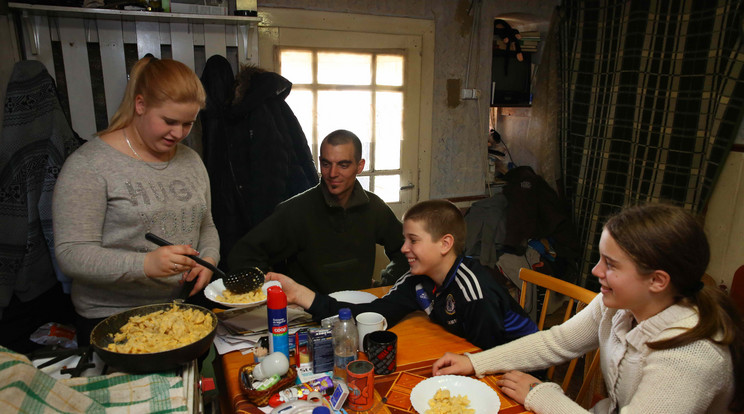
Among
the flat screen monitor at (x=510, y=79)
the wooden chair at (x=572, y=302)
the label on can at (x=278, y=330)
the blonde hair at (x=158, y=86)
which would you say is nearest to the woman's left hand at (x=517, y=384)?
the wooden chair at (x=572, y=302)

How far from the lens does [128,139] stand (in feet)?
5.14

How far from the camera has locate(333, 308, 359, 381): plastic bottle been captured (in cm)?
132

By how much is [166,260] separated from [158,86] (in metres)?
0.55

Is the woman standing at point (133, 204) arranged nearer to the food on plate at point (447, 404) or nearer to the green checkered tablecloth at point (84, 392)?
the green checkered tablecloth at point (84, 392)

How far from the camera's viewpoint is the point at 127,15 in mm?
2547

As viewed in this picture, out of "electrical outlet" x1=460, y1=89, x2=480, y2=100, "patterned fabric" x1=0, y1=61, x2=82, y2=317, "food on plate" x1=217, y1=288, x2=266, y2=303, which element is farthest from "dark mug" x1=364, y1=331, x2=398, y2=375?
"electrical outlet" x1=460, y1=89, x2=480, y2=100

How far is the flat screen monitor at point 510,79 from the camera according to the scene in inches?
148

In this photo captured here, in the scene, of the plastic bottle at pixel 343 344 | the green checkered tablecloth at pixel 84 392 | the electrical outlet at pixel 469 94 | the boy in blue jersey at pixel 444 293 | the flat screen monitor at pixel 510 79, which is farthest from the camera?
the flat screen monitor at pixel 510 79

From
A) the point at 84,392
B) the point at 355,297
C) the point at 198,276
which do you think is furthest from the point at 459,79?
the point at 84,392

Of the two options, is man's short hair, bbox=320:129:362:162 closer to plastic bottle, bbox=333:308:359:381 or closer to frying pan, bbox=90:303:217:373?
plastic bottle, bbox=333:308:359:381

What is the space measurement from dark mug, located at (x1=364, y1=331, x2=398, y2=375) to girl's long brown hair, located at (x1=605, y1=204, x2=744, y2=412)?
26.6 inches

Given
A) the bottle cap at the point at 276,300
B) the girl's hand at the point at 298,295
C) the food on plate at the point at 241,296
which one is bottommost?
the girl's hand at the point at 298,295

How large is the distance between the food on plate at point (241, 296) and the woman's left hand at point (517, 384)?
2.53 ft

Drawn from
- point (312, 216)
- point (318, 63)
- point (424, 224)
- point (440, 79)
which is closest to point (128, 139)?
point (312, 216)
